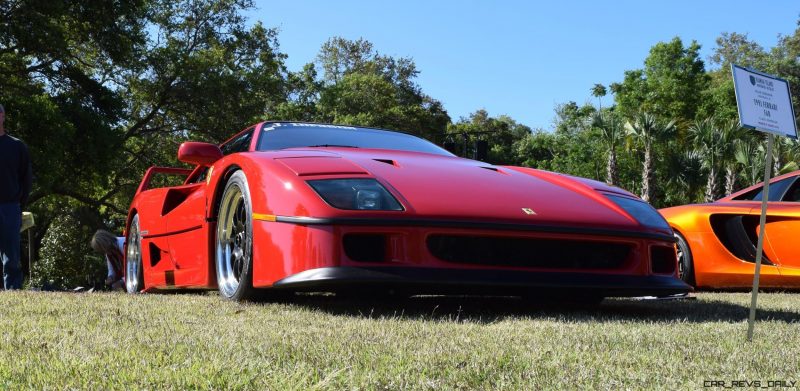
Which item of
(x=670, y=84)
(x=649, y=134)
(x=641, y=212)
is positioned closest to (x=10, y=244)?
(x=641, y=212)

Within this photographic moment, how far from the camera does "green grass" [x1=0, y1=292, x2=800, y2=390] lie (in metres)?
2.09

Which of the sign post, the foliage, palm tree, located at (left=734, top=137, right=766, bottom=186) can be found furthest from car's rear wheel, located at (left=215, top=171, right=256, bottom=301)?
the foliage

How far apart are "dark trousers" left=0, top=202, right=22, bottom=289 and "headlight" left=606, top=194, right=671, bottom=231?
4.76 metres

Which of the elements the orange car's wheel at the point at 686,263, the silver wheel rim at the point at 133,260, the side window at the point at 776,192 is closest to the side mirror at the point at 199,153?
the silver wheel rim at the point at 133,260

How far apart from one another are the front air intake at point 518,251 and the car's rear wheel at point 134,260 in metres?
3.36

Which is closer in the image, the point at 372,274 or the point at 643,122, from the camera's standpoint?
the point at 372,274

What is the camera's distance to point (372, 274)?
12.0 ft

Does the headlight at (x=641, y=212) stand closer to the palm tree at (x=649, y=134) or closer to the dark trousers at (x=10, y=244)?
the dark trousers at (x=10, y=244)

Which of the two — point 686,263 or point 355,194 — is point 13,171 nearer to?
point 355,194

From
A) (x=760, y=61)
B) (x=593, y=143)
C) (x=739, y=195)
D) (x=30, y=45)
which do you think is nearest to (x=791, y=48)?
(x=760, y=61)

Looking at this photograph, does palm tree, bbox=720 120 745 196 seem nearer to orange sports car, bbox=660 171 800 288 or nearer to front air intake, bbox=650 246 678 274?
orange sports car, bbox=660 171 800 288

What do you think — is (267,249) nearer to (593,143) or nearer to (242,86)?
(242,86)

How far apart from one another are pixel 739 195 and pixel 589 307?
3.20m

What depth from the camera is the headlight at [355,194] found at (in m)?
3.78
